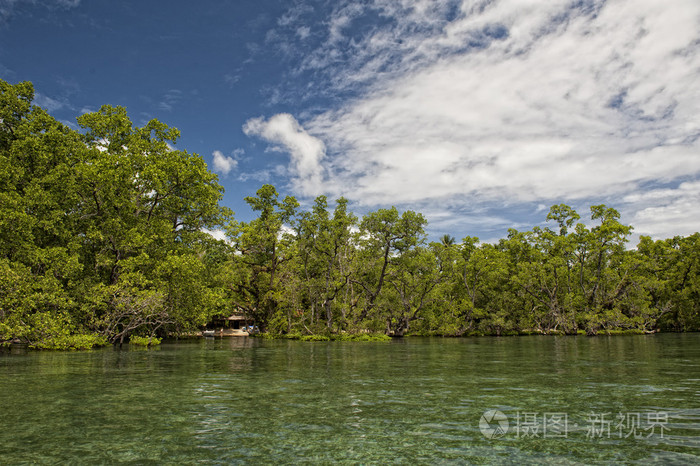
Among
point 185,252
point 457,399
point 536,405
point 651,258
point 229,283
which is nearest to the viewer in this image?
point 536,405

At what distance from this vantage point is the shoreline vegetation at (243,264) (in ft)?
97.6

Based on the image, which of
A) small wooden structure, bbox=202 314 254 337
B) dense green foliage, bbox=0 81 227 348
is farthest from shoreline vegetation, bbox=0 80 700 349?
small wooden structure, bbox=202 314 254 337

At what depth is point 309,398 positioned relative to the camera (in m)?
10.8

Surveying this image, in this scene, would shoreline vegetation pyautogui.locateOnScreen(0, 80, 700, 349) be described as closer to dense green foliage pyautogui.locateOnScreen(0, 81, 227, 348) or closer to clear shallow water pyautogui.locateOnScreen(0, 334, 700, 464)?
dense green foliage pyautogui.locateOnScreen(0, 81, 227, 348)

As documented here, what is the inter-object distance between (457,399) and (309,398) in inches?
143

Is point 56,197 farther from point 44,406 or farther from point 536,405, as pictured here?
point 536,405

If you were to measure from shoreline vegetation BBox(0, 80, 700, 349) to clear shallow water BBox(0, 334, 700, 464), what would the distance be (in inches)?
642

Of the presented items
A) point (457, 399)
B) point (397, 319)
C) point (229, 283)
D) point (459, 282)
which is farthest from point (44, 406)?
point (459, 282)

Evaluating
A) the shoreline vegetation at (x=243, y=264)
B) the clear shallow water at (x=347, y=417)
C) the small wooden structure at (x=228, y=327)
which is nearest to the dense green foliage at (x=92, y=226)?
the shoreline vegetation at (x=243, y=264)

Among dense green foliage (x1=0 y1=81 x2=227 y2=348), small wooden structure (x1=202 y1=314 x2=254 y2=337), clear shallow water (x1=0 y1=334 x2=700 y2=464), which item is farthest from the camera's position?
small wooden structure (x1=202 y1=314 x2=254 y2=337)

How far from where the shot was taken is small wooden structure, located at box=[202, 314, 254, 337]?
250 feet

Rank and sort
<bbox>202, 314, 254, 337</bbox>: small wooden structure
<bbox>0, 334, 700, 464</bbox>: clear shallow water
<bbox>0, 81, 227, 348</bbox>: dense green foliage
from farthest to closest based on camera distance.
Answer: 1. <bbox>202, 314, 254, 337</bbox>: small wooden structure
2. <bbox>0, 81, 227, 348</bbox>: dense green foliage
3. <bbox>0, 334, 700, 464</bbox>: clear shallow water

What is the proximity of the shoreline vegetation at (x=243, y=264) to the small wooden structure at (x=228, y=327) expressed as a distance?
13.5 metres

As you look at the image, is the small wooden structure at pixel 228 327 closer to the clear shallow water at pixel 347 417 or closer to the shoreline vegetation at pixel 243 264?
the shoreline vegetation at pixel 243 264
